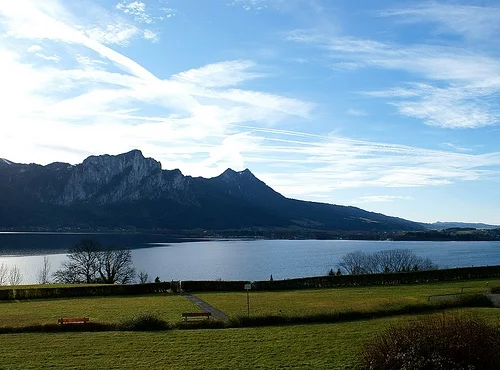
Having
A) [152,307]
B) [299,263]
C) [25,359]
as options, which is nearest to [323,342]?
[25,359]

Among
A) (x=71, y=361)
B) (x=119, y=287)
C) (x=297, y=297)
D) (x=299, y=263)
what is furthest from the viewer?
(x=299, y=263)

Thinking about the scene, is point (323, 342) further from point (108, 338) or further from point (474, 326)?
point (108, 338)

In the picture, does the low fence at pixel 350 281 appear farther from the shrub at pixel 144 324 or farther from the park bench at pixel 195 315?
the shrub at pixel 144 324

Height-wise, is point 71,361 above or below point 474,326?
below

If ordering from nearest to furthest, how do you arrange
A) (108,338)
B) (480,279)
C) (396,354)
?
(396,354) < (108,338) < (480,279)

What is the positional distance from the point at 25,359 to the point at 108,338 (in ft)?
16.8

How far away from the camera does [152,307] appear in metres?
37.5

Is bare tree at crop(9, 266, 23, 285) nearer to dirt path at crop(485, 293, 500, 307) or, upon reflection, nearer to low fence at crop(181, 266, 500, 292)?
low fence at crop(181, 266, 500, 292)

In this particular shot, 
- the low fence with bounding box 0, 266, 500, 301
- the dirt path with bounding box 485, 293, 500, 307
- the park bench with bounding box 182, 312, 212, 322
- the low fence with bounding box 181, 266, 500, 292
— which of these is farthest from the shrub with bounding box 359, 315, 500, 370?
the low fence with bounding box 181, 266, 500, 292

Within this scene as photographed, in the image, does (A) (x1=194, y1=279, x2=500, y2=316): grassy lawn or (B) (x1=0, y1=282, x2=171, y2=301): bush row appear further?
(B) (x1=0, y1=282, x2=171, y2=301): bush row

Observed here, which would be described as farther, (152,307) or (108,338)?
(152,307)

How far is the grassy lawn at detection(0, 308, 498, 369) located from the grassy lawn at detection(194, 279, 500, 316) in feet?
25.4

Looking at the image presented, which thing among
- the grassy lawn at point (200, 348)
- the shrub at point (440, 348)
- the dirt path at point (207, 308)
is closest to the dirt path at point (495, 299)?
the grassy lawn at point (200, 348)

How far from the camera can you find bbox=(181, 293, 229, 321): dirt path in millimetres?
31586
